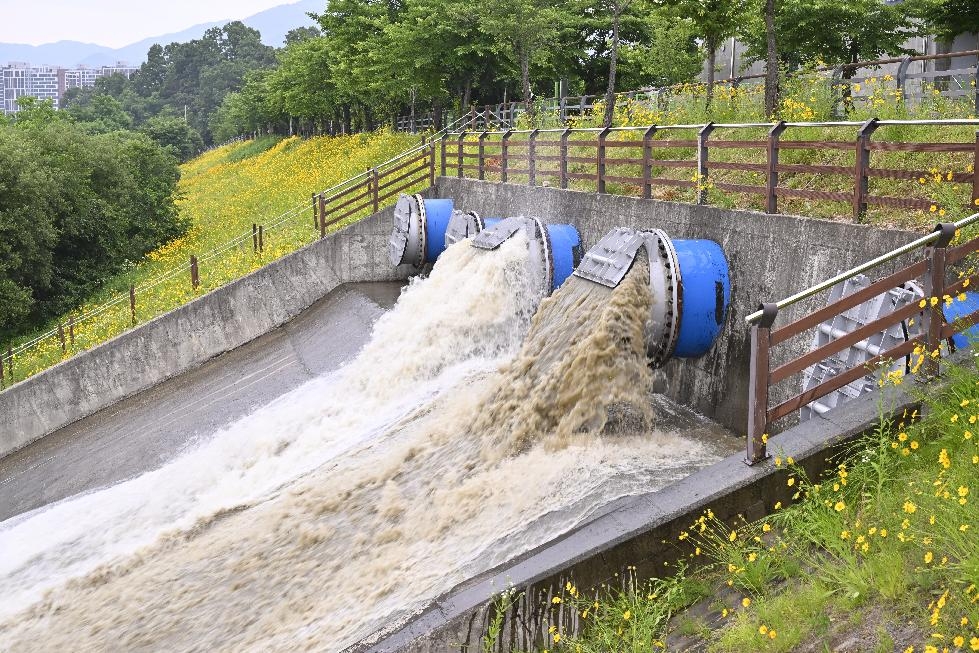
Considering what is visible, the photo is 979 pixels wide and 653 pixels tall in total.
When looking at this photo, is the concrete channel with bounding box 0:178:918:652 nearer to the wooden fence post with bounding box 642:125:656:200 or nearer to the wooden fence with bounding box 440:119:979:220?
the wooden fence post with bounding box 642:125:656:200

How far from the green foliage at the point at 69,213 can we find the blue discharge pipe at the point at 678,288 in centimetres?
2272

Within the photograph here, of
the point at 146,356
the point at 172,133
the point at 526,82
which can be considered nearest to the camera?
the point at 146,356

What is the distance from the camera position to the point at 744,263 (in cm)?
941

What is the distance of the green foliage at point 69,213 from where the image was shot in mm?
25891

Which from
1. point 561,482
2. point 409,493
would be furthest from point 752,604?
point 409,493

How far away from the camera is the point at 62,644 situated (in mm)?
7250

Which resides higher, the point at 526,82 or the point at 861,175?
the point at 526,82

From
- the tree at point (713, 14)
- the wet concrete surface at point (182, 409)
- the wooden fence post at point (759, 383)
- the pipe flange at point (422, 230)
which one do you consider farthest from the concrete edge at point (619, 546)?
the tree at point (713, 14)

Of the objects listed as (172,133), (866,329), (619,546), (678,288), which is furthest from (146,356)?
(172,133)

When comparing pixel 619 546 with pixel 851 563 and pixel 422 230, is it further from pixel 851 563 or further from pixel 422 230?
pixel 422 230

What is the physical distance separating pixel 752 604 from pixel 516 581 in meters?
1.49

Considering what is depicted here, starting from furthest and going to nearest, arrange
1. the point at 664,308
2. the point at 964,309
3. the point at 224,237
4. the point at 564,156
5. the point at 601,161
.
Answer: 1. the point at 224,237
2. the point at 564,156
3. the point at 601,161
4. the point at 664,308
5. the point at 964,309

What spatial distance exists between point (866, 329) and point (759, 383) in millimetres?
885

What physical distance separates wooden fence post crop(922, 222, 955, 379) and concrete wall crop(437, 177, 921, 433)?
1592mm
